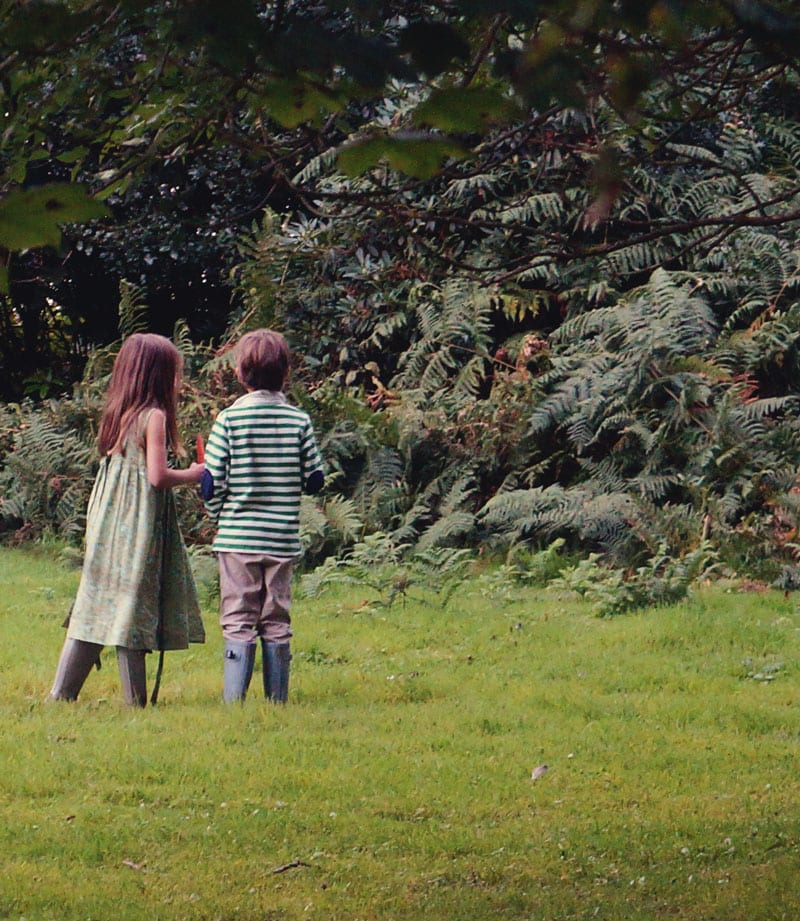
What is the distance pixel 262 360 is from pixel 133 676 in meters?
Result: 1.60

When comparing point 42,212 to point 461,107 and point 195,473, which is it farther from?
point 195,473

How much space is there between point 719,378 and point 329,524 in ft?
10.7

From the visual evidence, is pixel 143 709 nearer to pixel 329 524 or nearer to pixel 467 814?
pixel 467 814

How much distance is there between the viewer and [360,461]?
1180cm

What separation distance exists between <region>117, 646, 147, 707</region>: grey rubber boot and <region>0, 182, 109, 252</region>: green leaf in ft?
14.2

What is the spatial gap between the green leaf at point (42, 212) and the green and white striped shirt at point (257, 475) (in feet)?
13.4

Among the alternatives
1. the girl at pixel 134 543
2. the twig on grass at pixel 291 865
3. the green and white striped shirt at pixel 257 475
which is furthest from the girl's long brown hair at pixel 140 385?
the twig on grass at pixel 291 865

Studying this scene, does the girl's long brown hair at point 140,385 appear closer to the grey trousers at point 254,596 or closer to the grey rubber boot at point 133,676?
the grey trousers at point 254,596

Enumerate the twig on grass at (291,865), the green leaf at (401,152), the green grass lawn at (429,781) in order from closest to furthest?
the green leaf at (401,152)
the green grass lawn at (429,781)
the twig on grass at (291,865)

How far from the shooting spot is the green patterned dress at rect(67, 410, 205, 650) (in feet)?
21.1

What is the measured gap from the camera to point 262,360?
21.1ft

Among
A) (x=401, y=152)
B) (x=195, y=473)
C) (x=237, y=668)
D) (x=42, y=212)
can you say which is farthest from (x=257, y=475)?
(x=42, y=212)

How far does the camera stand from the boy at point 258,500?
6375 mm

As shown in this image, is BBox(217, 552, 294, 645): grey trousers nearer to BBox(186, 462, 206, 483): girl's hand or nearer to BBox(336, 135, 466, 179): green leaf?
BBox(186, 462, 206, 483): girl's hand
